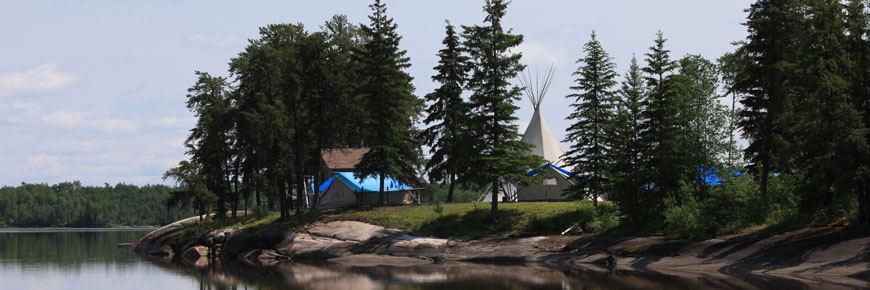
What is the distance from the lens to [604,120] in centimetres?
3906

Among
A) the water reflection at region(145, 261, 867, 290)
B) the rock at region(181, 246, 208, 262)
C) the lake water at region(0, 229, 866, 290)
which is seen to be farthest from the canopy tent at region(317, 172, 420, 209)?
the water reflection at region(145, 261, 867, 290)

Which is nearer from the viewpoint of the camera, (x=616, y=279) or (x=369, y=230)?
(x=616, y=279)

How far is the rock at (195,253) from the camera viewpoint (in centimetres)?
4531

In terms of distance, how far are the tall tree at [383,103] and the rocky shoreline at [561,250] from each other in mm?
4437

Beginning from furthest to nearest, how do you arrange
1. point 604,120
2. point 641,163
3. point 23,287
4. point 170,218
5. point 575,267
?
point 170,218
point 604,120
point 641,163
point 575,267
point 23,287

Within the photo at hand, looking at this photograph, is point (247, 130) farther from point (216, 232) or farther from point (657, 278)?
point (657, 278)

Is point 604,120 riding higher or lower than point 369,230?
higher

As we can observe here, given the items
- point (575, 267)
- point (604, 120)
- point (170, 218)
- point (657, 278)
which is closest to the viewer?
point (657, 278)

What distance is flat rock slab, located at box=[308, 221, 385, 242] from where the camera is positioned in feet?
131

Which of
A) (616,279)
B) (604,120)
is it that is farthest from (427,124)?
(616,279)

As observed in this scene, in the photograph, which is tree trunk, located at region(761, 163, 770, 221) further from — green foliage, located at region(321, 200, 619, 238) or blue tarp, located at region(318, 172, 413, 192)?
blue tarp, located at region(318, 172, 413, 192)

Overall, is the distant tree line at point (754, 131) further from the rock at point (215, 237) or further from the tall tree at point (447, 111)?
the rock at point (215, 237)

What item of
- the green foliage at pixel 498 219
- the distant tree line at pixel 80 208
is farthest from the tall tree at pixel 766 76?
→ the distant tree line at pixel 80 208

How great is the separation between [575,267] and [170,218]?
13574 centimetres
